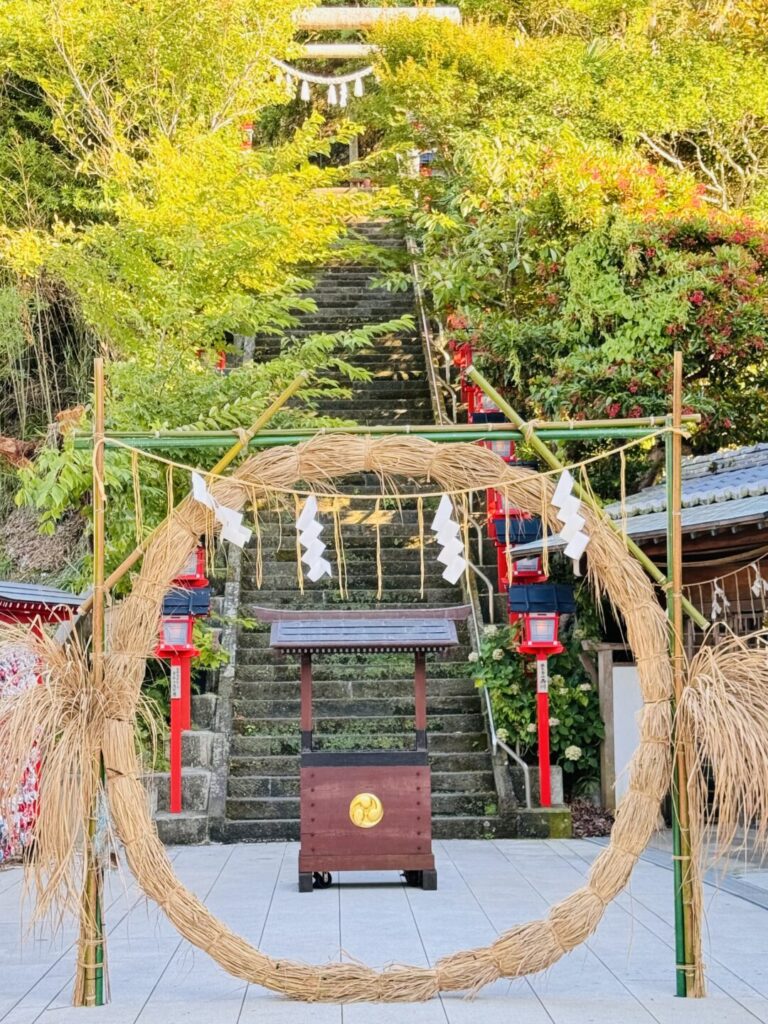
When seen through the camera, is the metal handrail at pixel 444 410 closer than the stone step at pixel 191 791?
No

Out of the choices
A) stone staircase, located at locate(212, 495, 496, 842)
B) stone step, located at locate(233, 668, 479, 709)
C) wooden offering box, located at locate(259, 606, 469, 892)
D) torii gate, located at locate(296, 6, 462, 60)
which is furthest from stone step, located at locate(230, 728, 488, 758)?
torii gate, located at locate(296, 6, 462, 60)

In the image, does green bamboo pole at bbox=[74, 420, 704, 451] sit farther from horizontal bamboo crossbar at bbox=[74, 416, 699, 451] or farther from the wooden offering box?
the wooden offering box

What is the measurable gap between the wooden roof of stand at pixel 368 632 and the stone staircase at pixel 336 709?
1.02 feet

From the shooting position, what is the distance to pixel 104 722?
16.7ft

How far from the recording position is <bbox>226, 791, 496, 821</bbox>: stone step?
9.98 metres

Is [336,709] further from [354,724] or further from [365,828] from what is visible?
[365,828]

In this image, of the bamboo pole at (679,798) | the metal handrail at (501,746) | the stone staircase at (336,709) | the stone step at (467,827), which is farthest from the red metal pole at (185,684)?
the bamboo pole at (679,798)

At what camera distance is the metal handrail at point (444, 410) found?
10352 millimetres

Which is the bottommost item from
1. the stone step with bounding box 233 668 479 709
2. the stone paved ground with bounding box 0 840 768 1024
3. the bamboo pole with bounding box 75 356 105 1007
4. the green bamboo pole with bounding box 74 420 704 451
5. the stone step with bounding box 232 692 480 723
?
the stone paved ground with bounding box 0 840 768 1024

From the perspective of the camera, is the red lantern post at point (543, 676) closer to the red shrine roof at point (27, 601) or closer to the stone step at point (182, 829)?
the stone step at point (182, 829)

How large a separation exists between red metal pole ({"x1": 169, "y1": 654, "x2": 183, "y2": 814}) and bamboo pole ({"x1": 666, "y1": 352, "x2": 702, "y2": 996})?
5272 mm

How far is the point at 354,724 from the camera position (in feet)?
35.9

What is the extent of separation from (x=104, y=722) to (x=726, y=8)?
1480 cm

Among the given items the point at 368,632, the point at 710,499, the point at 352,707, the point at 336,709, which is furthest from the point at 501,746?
the point at 710,499
